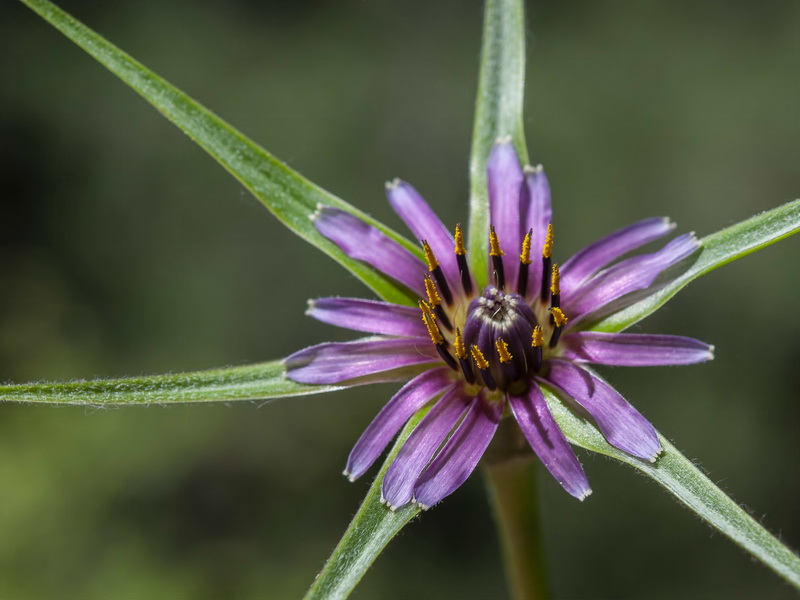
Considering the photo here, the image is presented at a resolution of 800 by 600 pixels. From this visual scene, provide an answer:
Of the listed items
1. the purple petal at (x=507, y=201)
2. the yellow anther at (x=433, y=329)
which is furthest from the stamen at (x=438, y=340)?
the purple petal at (x=507, y=201)

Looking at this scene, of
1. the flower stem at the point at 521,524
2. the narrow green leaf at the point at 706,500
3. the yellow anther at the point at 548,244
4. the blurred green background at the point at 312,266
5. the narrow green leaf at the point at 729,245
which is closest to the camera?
the narrow green leaf at the point at 706,500

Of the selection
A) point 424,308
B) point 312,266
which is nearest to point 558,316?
point 424,308

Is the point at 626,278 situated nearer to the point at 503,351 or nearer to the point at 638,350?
the point at 638,350

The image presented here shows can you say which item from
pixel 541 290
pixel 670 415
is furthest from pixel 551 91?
pixel 541 290

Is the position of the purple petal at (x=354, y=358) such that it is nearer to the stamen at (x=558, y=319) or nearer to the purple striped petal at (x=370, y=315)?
the purple striped petal at (x=370, y=315)

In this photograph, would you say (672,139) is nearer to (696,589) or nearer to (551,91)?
(551,91)

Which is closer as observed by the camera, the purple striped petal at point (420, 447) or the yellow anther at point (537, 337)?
the purple striped petal at point (420, 447)
